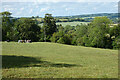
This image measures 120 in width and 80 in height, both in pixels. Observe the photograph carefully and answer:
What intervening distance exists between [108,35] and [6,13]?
4531 cm

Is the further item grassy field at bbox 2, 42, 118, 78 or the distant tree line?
the distant tree line

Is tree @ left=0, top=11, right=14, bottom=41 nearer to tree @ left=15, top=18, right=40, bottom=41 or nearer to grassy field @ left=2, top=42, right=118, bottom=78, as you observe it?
tree @ left=15, top=18, right=40, bottom=41

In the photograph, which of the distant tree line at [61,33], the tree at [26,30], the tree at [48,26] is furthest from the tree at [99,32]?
the tree at [26,30]

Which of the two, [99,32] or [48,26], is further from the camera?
[48,26]

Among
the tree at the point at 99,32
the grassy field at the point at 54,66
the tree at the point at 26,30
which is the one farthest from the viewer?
the tree at the point at 26,30

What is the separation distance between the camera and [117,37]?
75500 millimetres

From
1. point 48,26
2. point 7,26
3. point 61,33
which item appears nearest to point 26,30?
point 7,26

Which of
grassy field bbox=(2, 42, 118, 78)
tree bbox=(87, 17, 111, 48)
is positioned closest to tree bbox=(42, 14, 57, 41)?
tree bbox=(87, 17, 111, 48)

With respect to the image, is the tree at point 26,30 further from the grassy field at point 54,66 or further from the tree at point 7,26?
the grassy field at point 54,66

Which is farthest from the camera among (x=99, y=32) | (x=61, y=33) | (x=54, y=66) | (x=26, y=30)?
(x=26, y=30)

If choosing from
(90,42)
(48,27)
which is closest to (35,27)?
(48,27)

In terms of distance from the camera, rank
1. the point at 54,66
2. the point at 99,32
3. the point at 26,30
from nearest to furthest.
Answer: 1. the point at 54,66
2. the point at 99,32
3. the point at 26,30

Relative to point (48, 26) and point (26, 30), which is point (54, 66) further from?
point (48, 26)

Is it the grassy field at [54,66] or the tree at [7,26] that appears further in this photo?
the tree at [7,26]
